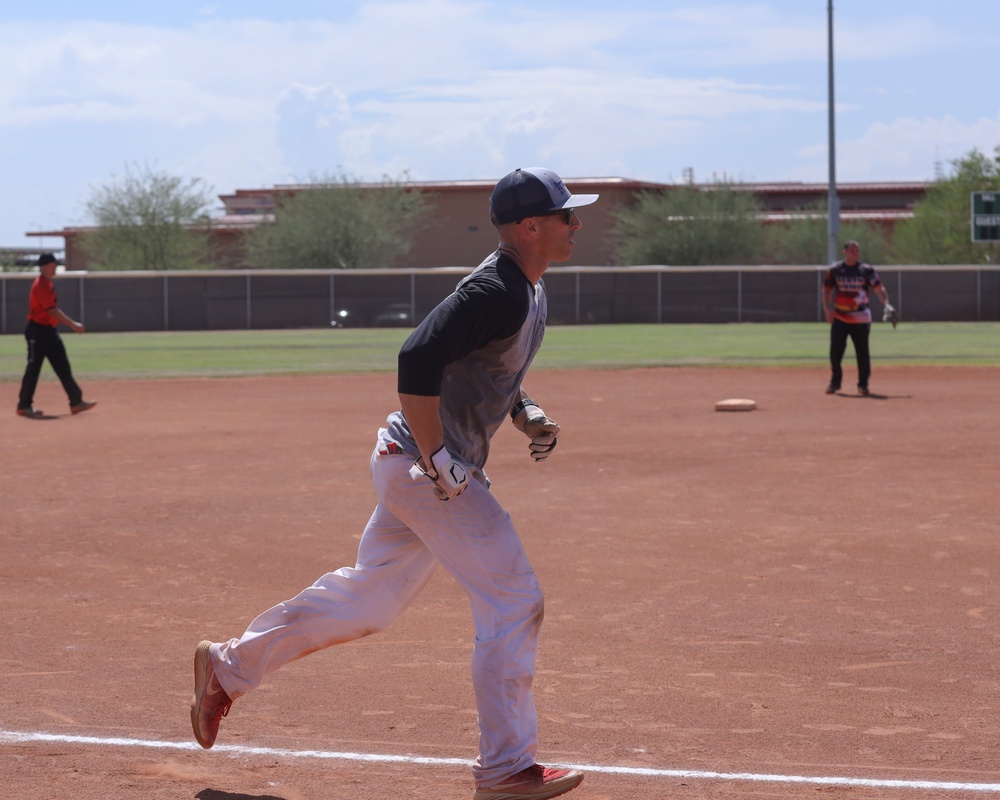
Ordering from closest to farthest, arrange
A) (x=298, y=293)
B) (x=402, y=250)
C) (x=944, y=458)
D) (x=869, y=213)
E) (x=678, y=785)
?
1. (x=678, y=785)
2. (x=944, y=458)
3. (x=298, y=293)
4. (x=402, y=250)
5. (x=869, y=213)

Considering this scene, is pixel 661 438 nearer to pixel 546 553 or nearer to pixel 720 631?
pixel 546 553

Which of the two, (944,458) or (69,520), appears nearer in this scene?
(69,520)

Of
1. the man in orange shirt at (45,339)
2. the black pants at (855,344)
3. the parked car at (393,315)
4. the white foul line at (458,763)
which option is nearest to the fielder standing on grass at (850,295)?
the black pants at (855,344)

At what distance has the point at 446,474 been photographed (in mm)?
4117

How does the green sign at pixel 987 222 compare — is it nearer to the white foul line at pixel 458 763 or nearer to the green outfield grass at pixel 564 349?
the green outfield grass at pixel 564 349

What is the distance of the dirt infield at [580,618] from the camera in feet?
15.6

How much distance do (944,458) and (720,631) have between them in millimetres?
6509

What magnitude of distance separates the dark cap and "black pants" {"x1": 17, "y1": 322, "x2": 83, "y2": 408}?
13176mm

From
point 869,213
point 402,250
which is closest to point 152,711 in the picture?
point 402,250

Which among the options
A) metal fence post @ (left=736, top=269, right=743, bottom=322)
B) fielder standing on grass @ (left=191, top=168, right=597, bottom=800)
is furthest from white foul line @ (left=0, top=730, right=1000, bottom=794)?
metal fence post @ (left=736, top=269, right=743, bottom=322)

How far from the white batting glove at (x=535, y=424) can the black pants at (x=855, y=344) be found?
13.4 meters

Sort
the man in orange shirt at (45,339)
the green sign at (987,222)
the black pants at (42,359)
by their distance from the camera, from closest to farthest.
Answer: the man in orange shirt at (45,339)
the black pants at (42,359)
the green sign at (987,222)

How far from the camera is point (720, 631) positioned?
6594 mm

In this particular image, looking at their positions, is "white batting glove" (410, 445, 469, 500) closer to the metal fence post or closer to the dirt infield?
the dirt infield
